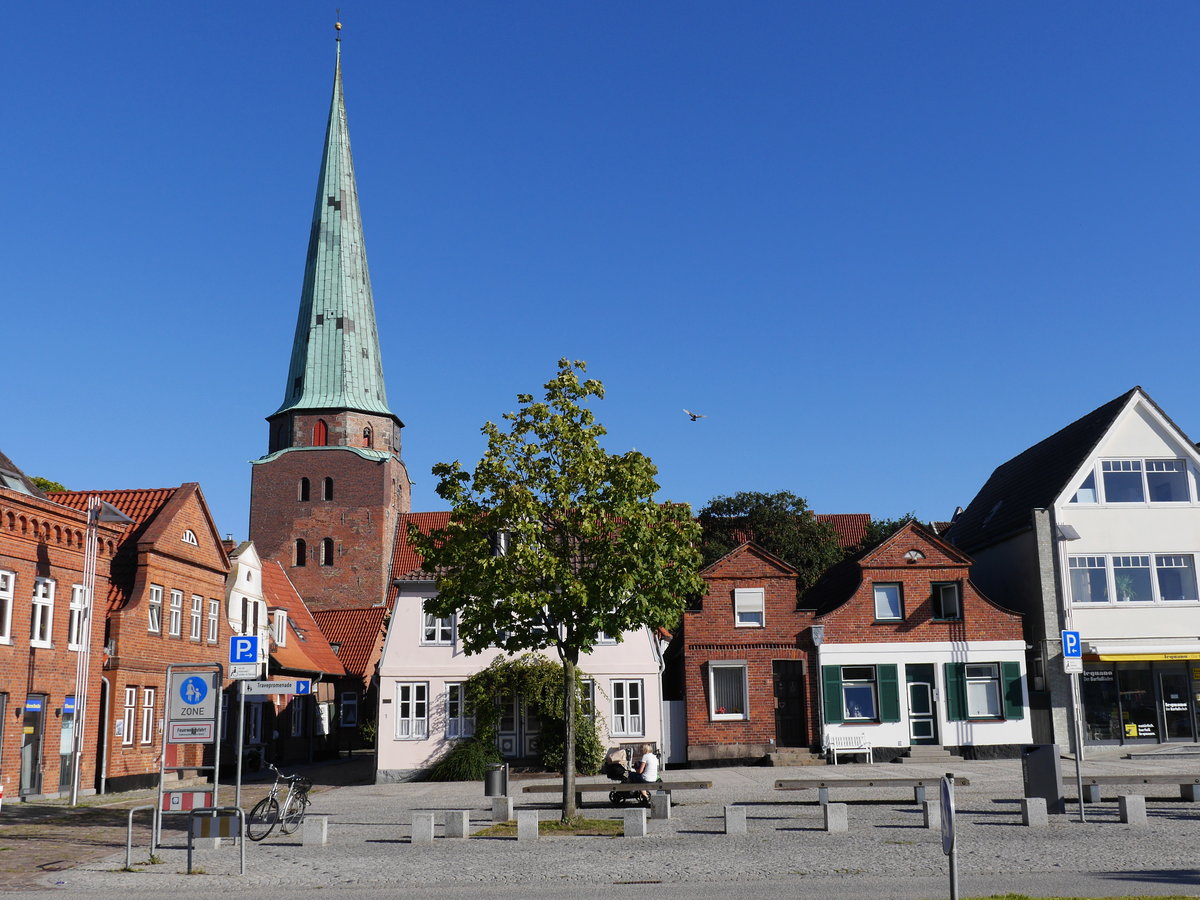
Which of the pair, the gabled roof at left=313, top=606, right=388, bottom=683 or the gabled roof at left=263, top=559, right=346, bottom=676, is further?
the gabled roof at left=313, top=606, right=388, bottom=683

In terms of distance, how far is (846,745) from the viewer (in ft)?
114

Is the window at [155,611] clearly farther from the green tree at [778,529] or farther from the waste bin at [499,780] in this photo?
the green tree at [778,529]

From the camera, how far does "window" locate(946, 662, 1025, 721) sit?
3519 centimetres

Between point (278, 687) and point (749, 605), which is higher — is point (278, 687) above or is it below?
below

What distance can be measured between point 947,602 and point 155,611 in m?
23.2

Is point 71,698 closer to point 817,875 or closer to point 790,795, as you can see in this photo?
point 790,795

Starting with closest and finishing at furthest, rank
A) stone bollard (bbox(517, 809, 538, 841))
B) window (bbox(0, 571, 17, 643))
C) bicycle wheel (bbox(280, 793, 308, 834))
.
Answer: stone bollard (bbox(517, 809, 538, 841)) < bicycle wheel (bbox(280, 793, 308, 834)) < window (bbox(0, 571, 17, 643))

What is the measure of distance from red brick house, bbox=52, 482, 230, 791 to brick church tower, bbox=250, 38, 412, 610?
33.1 metres

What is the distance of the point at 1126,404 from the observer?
122 feet

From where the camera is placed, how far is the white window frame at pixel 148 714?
31.3 metres

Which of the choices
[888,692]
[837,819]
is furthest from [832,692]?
[837,819]

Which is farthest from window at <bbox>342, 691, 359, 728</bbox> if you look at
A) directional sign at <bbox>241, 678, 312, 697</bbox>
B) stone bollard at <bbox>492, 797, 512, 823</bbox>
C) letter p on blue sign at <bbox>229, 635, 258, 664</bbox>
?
directional sign at <bbox>241, 678, 312, 697</bbox>

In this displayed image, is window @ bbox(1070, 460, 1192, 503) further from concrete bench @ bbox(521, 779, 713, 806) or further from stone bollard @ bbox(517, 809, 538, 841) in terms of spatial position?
stone bollard @ bbox(517, 809, 538, 841)

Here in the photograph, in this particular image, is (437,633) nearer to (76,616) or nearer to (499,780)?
(76,616)
